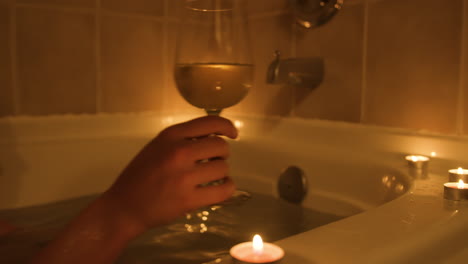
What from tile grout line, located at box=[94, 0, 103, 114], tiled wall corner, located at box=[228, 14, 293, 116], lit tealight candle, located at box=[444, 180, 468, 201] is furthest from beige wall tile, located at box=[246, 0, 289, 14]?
lit tealight candle, located at box=[444, 180, 468, 201]

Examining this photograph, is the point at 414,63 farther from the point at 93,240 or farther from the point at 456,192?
the point at 93,240

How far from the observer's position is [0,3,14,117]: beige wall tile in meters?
0.89

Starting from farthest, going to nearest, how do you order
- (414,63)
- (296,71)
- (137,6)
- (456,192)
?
(137,6) < (296,71) < (414,63) < (456,192)

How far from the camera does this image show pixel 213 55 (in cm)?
56

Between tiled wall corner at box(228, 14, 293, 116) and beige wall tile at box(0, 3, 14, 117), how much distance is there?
0.58m

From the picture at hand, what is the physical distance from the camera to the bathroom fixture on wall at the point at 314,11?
900 millimetres

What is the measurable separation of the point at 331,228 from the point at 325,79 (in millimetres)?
626

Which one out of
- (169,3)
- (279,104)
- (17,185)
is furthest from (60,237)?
(169,3)

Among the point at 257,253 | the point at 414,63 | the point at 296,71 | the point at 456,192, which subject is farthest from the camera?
the point at 296,71

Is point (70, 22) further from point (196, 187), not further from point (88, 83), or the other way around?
point (196, 187)

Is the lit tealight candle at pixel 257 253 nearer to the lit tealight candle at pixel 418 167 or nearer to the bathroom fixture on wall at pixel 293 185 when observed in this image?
the lit tealight candle at pixel 418 167

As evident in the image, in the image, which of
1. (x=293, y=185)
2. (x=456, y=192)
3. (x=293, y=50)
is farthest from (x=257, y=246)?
(x=293, y=50)

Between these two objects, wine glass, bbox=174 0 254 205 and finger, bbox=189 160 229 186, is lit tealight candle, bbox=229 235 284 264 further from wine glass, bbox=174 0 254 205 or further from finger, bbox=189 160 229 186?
wine glass, bbox=174 0 254 205

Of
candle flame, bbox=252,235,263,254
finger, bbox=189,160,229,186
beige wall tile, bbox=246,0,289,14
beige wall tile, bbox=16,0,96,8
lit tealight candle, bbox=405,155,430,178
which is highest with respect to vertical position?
beige wall tile, bbox=246,0,289,14
